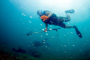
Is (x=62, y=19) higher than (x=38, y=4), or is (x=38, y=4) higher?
(x=38, y=4)

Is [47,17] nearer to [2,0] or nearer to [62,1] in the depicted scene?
[62,1]

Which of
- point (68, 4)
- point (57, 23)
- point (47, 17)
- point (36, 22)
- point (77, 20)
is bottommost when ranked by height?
point (47, 17)

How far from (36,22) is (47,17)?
140 metres

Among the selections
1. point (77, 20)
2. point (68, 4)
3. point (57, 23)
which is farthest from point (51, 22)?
point (77, 20)

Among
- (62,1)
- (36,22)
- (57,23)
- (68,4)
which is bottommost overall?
(57,23)

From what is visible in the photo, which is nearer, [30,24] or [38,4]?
[38,4]

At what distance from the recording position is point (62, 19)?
901 cm

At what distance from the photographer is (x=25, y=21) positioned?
152625 millimetres

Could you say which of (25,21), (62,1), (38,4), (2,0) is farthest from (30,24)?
(62,1)

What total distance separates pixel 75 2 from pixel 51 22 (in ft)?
163

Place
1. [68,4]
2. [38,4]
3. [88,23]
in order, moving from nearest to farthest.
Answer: [68,4] → [38,4] → [88,23]

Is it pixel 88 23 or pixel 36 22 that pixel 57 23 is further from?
pixel 36 22

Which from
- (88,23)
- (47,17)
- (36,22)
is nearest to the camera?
(47,17)

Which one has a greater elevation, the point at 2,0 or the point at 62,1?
the point at 2,0
